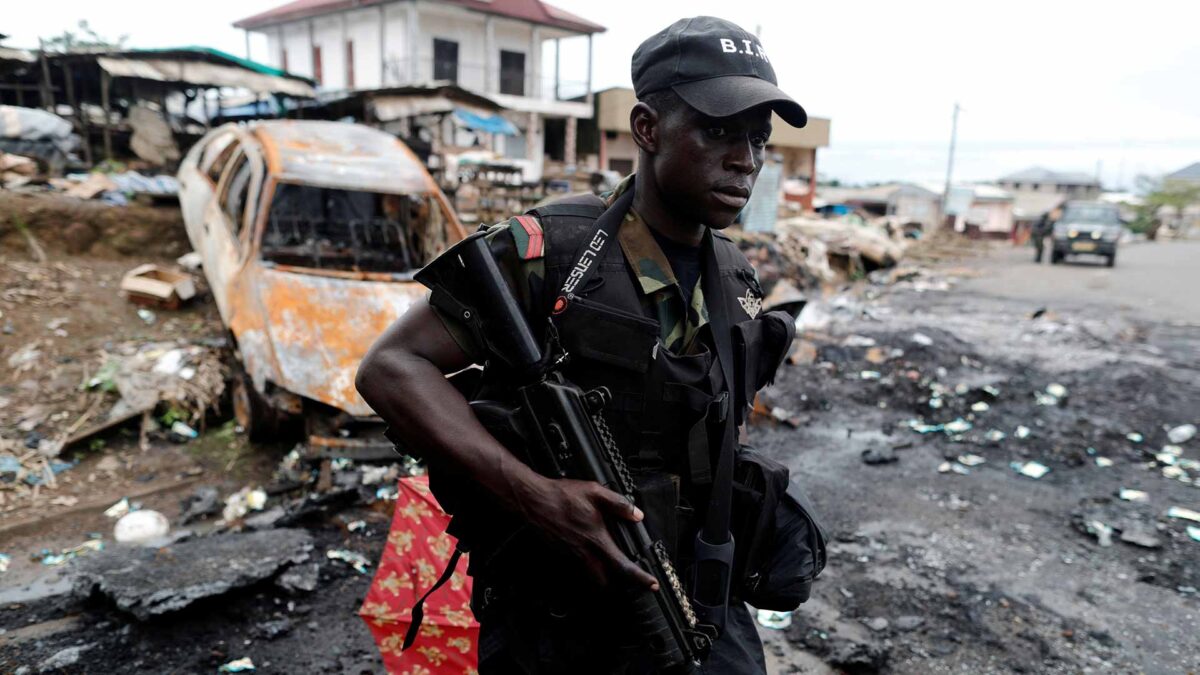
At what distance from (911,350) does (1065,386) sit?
1.33 meters

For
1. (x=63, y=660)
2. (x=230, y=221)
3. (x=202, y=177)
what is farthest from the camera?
(x=202, y=177)

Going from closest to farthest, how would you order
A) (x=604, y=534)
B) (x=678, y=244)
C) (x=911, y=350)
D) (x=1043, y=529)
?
(x=604, y=534)
(x=678, y=244)
(x=1043, y=529)
(x=911, y=350)

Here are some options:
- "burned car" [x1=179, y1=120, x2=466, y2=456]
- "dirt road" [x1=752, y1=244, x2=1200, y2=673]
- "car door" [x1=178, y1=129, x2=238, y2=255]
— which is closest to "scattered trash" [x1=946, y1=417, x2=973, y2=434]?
"dirt road" [x1=752, y1=244, x2=1200, y2=673]

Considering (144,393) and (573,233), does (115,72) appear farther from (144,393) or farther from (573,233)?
(573,233)

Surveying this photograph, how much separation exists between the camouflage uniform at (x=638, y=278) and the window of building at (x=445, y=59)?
861 inches

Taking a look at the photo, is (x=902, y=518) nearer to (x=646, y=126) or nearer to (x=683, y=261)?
(x=683, y=261)

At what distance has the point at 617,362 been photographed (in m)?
1.25

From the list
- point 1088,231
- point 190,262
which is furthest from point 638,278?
point 1088,231

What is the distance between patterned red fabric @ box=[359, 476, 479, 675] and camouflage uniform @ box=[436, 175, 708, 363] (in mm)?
991

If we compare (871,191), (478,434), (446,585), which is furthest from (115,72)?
(871,191)

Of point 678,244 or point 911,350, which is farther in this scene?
point 911,350

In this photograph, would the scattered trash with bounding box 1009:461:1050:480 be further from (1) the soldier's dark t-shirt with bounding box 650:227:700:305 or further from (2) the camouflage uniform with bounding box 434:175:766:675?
(1) the soldier's dark t-shirt with bounding box 650:227:700:305

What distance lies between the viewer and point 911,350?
23.2ft

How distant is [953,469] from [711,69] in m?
4.14
